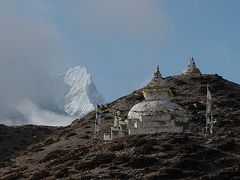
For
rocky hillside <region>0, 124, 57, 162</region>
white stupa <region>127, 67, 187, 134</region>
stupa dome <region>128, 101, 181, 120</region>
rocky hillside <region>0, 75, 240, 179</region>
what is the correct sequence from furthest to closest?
rocky hillside <region>0, 124, 57, 162</region> < stupa dome <region>128, 101, 181, 120</region> < white stupa <region>127, 67, 187, 134</region> < rocky hillside <region>0, 75, 240, 179</region>

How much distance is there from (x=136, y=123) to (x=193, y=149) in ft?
48.8

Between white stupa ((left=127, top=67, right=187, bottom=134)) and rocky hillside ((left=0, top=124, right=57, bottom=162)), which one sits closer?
white stupa ((left=127, top=67, right=187, bottom=134))

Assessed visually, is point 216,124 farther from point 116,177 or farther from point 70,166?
point 116,177

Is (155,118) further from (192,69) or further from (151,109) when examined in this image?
(192,69)

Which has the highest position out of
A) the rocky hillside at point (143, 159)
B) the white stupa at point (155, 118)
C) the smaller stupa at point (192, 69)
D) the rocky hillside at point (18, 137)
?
the smaller stupa at point (192, 69)

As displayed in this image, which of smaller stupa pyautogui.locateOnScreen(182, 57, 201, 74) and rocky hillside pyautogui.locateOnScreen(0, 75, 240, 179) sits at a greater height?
smaller stupa pyautogui.locateOnScreen(182, 57, 201, 74)

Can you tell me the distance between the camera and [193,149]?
54.0 meters

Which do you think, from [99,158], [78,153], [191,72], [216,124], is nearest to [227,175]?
[99,158]

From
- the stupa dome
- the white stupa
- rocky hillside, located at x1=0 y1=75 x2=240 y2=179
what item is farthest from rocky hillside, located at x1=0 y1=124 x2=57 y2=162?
the white stupa

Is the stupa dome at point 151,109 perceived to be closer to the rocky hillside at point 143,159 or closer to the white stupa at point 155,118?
the white stupa at point 155,118

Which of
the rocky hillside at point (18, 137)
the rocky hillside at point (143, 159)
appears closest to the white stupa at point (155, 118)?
the rocky hillside at point (143, 159)

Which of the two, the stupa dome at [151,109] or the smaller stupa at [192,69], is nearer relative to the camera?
the stupa dome at [151,109]

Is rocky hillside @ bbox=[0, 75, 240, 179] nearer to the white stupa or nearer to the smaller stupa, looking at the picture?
the white stupa

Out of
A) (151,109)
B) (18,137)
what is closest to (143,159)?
(151,109)
